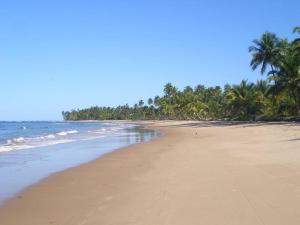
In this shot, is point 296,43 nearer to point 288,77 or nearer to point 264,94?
point 288,77

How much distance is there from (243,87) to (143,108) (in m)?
103

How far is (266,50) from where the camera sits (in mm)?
54000

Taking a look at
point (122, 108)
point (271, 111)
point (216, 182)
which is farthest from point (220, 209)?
point (122, 108)

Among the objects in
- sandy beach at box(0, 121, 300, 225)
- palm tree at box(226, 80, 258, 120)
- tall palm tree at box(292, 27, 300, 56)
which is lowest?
sandy beach at box(0, 121, 300, 225)

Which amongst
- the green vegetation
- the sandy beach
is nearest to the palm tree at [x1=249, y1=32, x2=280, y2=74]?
the green vegetation

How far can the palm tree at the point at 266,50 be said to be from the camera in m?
53.7

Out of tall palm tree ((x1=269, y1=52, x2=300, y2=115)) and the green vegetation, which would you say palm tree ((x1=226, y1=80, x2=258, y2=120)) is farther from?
tall palm tree ((x1=269, y1=52, x2=300, y2=115))

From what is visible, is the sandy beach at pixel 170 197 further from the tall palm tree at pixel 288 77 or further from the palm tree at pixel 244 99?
the palm tree at pixel 244 99

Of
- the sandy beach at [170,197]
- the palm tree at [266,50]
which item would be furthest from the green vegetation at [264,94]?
the sandy beach at [170,197]

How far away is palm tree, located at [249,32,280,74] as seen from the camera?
53.7 metres

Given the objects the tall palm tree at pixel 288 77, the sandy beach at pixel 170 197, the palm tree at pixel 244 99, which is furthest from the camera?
the palm tree at pixel 244 99

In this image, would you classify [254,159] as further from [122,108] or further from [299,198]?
[122,108]

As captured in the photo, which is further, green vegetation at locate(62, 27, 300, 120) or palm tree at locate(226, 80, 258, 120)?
palm tree at locate(226, 80, 258, 120)

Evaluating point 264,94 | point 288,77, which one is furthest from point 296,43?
point 264,94
